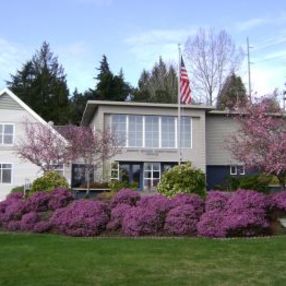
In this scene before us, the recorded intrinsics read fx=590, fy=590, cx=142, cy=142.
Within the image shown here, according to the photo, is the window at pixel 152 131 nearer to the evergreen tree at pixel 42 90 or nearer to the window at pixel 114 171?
the window at pixel 114 171

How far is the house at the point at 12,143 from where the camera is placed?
41219mm

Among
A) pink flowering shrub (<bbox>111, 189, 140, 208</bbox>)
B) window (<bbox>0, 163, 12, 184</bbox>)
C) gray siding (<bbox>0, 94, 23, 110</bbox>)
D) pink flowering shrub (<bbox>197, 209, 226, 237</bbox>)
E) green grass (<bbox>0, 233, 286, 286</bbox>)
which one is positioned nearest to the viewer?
green grass (<bbox>0, 233, 286, 286</bbox>)

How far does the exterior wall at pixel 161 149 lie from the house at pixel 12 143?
5.02 metres

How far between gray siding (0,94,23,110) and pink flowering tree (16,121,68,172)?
10.8 ft

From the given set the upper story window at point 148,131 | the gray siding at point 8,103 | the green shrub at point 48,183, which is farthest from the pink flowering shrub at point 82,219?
the upper story window at point 148,131

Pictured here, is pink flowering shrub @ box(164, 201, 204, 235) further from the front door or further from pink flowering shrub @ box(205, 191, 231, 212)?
the front door

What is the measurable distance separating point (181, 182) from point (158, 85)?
56987 mm

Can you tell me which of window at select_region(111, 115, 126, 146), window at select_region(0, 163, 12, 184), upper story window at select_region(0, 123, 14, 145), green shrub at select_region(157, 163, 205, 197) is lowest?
green shrub at select_region(157, 163, 205, 197)

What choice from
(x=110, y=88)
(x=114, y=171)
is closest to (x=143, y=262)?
(x=114, y=171)

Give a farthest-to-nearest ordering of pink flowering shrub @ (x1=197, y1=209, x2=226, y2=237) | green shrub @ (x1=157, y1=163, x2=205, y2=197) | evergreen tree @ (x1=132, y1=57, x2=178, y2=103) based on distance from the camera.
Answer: evergreen tree @ (x1=132, y1=57, x2=178, y2=103), green shrub @ (x1=157, y1=163, x2=205, y2=197), pink flowering shrub @ (x1=197, y1=209, x2=226, y2=237)

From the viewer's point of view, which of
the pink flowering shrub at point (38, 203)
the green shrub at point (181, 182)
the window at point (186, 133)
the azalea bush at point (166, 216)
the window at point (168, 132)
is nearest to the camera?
the azalea bush at point (166, 216)

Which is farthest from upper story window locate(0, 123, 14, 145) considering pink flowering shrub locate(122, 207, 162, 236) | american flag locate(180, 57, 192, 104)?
pink flowering shrub locate(122, 207, 162, 236)

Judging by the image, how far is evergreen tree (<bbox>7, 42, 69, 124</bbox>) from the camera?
229 ft

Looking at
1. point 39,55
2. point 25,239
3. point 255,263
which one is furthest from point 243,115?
point 39,55
